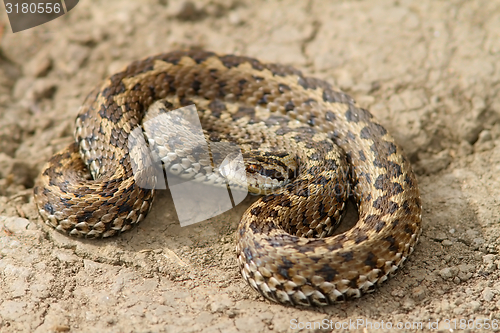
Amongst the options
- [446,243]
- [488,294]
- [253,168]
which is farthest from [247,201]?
[488,294]

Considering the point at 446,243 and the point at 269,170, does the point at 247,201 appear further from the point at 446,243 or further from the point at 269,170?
the point at 446,243

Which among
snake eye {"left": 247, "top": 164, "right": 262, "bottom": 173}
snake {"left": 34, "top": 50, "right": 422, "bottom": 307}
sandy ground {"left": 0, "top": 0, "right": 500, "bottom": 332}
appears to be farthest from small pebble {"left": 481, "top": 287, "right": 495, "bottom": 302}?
snake eye {"left": 247, "top": 164, "right": 262, "bottom": 173}

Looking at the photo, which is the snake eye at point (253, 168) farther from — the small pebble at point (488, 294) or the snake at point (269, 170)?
the small pebble at point (488, 294)

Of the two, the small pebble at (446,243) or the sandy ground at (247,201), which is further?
the small pebble at (446,243)

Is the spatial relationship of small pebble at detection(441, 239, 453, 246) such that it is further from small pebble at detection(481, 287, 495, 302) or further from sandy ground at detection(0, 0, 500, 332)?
small pebble at detection(481, 287, 495, 302)

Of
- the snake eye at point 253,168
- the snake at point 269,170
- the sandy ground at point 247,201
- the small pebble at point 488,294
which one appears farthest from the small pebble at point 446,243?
the snake eye at point 253,168

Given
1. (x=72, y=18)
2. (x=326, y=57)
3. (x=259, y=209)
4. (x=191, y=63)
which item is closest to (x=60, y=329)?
(x=259, y=209)

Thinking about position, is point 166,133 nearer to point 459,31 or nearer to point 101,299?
point 101,299
